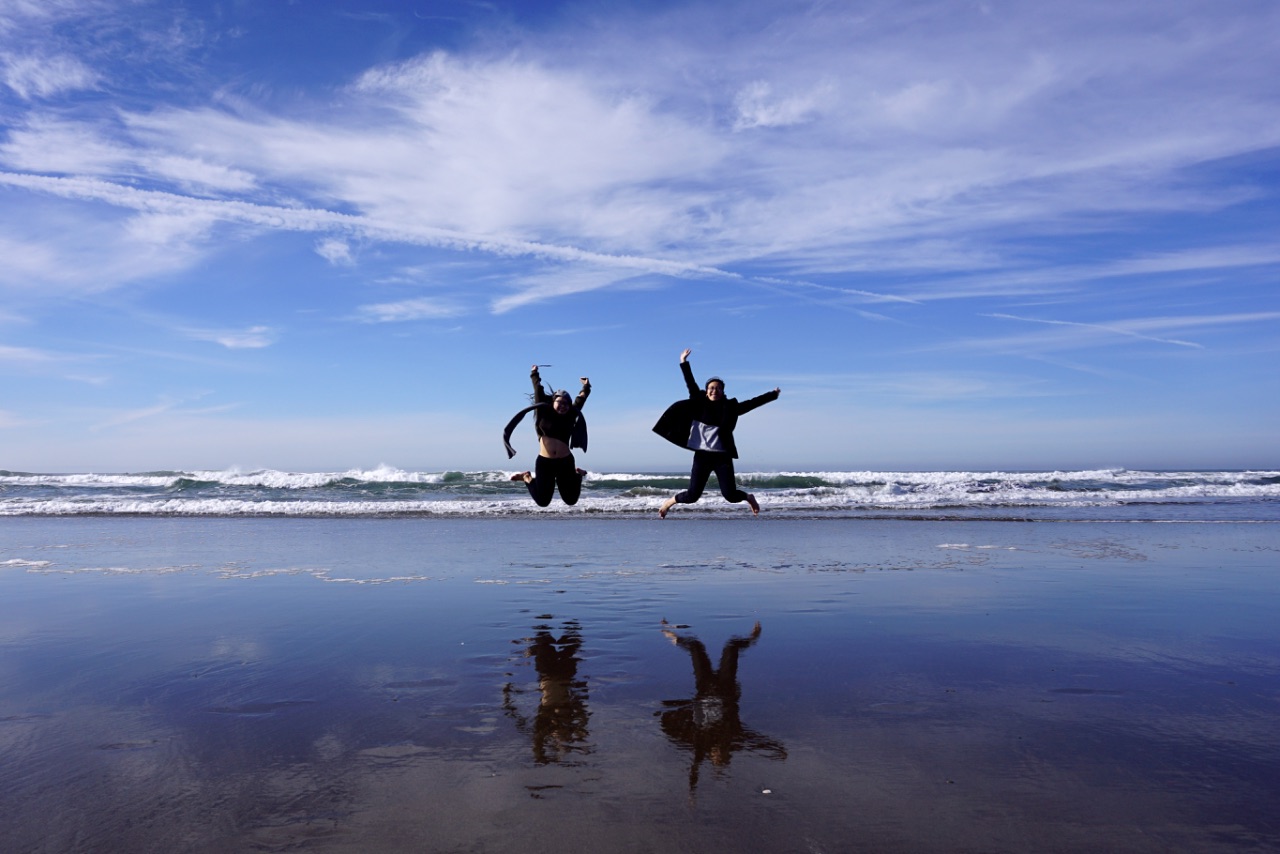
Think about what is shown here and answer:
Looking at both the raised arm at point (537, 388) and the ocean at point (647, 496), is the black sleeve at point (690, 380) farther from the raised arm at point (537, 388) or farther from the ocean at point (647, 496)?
the ocean at point (647, 496)

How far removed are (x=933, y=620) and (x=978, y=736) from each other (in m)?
4.14

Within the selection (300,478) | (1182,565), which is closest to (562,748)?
(1182,565)

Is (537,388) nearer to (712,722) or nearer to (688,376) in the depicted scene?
(688,376)

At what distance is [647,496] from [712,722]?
90.7 ft

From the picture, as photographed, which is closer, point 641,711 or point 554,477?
point 641,711

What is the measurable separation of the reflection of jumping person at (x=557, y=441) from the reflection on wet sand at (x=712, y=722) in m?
4.20

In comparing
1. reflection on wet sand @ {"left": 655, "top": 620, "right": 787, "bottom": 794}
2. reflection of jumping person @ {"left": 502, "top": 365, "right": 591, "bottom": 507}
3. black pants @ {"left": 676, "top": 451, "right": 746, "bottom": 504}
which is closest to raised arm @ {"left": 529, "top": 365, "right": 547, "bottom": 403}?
reflection of jumping person @ {"left": 502, "top": 365, "right": 591, "bottom": 507}

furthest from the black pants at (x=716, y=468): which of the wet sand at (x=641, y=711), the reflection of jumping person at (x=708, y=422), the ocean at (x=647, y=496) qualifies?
the ocean at (x=647, y=496)

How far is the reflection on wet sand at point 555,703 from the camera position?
5.74 meters

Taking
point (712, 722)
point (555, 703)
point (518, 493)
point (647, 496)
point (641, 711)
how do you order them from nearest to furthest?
point (712, 722)
point (641, 711)
point (555, 703)
point (647, 496)
point (518, 493)

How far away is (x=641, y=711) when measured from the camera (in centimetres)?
652

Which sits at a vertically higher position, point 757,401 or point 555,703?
point 757,401

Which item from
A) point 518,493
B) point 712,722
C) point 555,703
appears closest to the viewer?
point 712,722

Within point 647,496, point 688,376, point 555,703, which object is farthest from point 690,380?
point 647,496
